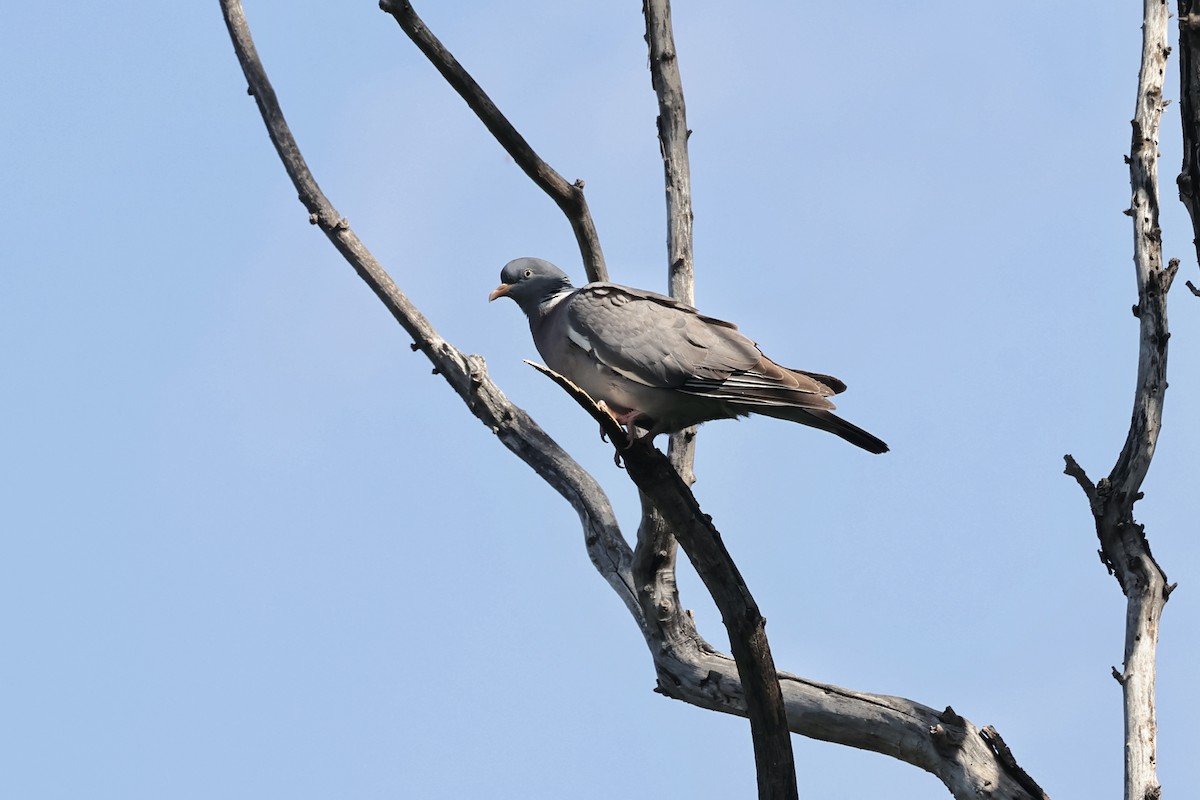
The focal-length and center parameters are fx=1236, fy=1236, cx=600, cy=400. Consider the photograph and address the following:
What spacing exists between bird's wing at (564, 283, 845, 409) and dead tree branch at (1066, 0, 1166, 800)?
140cm

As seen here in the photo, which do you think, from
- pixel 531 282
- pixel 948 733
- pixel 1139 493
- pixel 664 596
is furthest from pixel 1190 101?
pixel 531 282

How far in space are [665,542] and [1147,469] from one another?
92.0 inches

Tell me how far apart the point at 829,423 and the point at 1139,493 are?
1516mm

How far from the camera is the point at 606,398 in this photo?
608cm

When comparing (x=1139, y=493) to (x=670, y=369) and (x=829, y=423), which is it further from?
(x=670, y=369)

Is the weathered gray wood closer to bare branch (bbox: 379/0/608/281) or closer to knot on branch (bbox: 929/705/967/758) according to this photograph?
knot on branch (bbox: 929/705/967/758)

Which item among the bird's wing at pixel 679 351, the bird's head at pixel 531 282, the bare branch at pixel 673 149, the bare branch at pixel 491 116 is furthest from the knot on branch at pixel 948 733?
the bare branch at pixel 491 116

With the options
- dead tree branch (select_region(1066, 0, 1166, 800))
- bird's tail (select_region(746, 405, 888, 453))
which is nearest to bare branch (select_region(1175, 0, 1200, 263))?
dead tree branch (select_region(1066, 0, 1166, 800))

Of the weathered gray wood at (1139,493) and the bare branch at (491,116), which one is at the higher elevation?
the bare branch at (491,116)

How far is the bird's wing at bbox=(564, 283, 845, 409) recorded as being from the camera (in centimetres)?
580

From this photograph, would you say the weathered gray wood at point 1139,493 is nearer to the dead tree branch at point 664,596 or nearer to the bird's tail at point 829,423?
the dead tree branch at point 664,596

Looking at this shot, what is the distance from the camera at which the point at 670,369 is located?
19.1 ft

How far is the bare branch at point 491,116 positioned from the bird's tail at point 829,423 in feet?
6.70

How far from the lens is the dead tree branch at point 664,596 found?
5258mm
